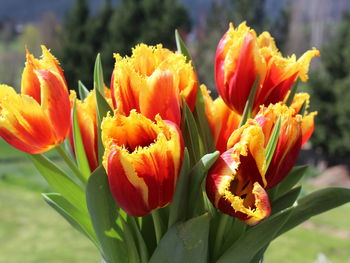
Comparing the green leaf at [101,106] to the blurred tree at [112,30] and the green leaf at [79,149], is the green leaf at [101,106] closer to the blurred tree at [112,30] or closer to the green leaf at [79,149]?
the green leaf at [79,149]

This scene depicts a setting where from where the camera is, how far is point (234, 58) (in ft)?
3.28

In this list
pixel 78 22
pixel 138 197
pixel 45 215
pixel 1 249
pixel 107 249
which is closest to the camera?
pixel 138 197

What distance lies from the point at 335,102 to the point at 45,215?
1192 cm

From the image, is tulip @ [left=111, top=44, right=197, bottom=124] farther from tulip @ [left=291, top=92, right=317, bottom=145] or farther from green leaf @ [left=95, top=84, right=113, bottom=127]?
tulip @ [left=291, top=92, right=317, bottom=145]

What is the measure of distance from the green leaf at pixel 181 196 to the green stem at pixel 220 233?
78 mm

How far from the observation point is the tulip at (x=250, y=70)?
99 cm

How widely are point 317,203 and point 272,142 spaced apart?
0.21 meters

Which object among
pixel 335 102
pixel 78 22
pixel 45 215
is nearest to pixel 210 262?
pixel 45 215

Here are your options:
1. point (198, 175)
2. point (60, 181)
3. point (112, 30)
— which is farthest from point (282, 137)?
point (112, 30)

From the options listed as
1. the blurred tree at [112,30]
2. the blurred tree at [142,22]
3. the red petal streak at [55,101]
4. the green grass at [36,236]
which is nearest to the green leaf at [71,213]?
the red petal streak at [55,101]

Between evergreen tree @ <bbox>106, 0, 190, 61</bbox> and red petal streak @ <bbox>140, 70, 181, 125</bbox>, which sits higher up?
red petal streak @ <bbox>140, 70, 181, 125</bbox>

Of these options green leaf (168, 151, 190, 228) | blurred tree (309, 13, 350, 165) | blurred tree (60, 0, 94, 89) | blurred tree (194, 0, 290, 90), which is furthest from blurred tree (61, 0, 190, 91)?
green leaf (168, 151, 190, 228)

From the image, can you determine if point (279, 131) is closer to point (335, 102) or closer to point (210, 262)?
point (210, 262)

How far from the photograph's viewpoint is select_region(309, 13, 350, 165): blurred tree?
1791 centimetres
